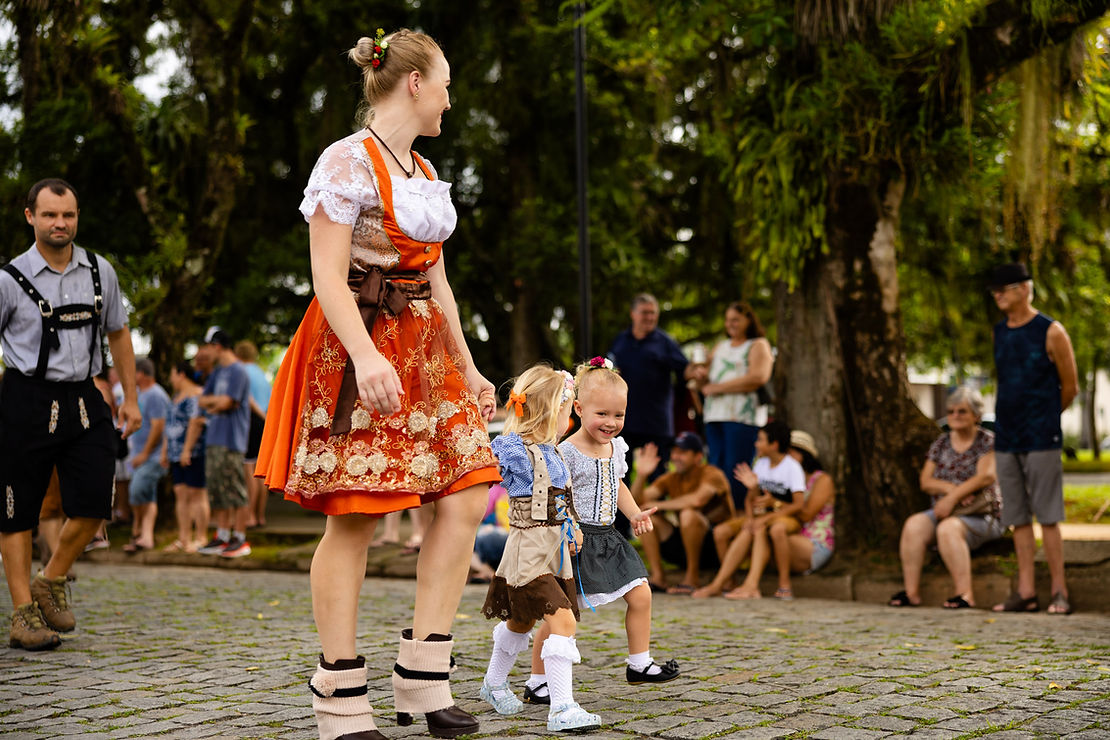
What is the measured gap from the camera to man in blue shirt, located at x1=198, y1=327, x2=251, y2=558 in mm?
11102

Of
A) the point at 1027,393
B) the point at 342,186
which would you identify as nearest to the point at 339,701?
the point at 342,186

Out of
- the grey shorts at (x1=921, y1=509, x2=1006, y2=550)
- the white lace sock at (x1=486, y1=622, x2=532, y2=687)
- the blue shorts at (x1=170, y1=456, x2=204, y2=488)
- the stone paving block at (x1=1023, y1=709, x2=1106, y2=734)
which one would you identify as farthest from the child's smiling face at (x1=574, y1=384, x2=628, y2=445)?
the blue shorts at (x1=170, y1=456, x2=204, y2=488)

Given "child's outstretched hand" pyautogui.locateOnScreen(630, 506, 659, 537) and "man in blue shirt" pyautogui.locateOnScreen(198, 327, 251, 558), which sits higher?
"man in blue shirt" pyautogui.locateOnScreen(198, 327, 251, 558)

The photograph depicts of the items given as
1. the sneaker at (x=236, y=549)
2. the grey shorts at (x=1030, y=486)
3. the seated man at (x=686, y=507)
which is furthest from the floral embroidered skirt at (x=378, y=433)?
the sneaker at (x=236, y=549)

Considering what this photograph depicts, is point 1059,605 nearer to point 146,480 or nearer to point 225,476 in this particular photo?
point 225,476

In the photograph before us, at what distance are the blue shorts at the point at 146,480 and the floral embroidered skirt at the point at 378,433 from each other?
8.73 meters

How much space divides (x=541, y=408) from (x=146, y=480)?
8288 millimetres

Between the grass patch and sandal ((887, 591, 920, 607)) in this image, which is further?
the grass patch

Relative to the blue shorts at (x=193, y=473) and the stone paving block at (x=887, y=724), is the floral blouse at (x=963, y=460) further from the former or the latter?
the blue shorts at (x=193, y=473)

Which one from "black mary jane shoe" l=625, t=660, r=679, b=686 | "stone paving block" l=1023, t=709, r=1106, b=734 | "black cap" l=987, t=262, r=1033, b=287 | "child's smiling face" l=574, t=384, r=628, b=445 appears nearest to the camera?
"stone paving block" l=1023, t=709, r=1106, b=734

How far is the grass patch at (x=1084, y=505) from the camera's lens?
11.7 meters

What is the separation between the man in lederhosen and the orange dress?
2600 mm

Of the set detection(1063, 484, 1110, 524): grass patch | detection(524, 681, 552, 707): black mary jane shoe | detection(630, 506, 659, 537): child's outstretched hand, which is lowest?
detection(524, 681, 552, 707): black mary jane shoe

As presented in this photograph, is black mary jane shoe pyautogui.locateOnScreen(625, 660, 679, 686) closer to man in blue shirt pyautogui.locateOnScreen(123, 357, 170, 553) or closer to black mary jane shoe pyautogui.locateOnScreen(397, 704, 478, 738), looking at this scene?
black mary jane shoe pyautogui.locateOnScreen(397, 704, 478, 738)
